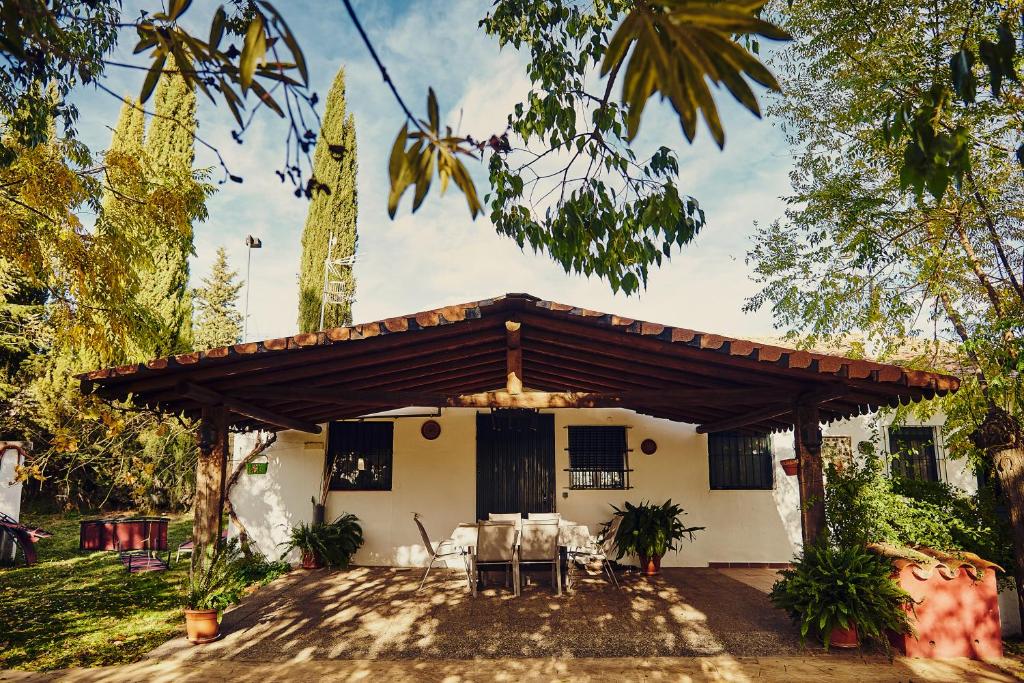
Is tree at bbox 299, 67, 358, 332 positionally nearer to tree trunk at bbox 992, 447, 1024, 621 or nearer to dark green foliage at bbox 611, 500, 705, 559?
dark green foliage at bbox 611, 500, 705, 559

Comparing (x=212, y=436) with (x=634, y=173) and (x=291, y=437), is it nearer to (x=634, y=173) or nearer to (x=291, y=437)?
(x=291, y=437)

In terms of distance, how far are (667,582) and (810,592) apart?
295 centimetres

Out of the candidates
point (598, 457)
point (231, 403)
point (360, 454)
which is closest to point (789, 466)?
point (598, 457)

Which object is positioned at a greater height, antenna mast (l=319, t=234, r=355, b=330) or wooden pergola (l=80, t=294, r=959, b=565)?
antenna mast (l=319, t=234, r=355, b=330)

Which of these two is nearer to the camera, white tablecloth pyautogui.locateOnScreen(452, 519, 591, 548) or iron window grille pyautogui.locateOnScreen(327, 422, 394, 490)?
white tablecloth pyautogui.locateOnScreen(452, 519, 591, 548)

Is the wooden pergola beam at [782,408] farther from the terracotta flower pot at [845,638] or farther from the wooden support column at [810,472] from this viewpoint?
the terracotta flower pot at [845,638]

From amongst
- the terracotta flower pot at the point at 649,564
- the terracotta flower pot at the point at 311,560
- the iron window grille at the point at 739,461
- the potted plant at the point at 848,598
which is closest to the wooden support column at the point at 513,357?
the potted plant at the point at 848,598

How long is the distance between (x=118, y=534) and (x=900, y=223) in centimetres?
1079

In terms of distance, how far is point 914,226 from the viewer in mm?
6410

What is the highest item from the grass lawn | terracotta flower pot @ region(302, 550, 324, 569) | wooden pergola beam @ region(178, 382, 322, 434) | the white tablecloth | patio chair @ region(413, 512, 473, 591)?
wooden pergola beam @ region(178, 382, 322, 434)

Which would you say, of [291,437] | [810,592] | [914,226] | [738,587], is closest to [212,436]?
[291,437]

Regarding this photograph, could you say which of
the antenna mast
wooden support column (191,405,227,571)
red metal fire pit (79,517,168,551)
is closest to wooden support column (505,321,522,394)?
wooden support column (191,405,227,571)

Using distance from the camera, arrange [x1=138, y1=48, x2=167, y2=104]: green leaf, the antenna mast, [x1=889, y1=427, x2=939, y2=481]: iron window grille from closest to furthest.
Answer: [x1=138, y1=48, x2=167, y2=104]: green leaf < [x1=889, y1=427, x2=939, y2=481]: iron window grille < the antenna mast

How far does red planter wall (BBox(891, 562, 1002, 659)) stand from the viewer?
4801 mm
